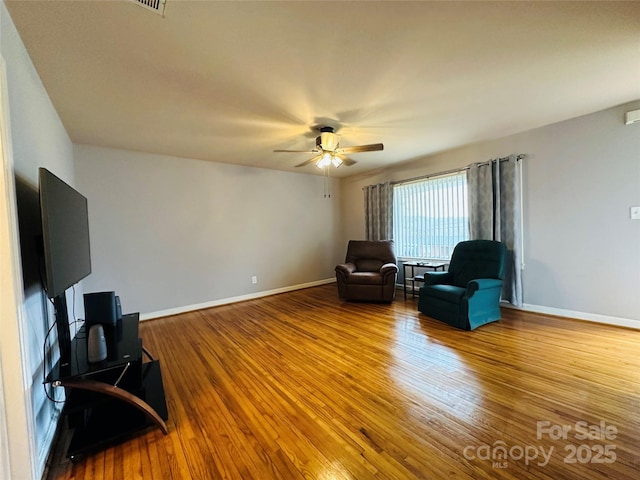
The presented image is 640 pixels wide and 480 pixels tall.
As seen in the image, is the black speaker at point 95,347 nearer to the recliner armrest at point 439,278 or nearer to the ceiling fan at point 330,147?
the ceiling fan at point 330,147

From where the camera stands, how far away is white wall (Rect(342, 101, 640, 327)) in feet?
9.32

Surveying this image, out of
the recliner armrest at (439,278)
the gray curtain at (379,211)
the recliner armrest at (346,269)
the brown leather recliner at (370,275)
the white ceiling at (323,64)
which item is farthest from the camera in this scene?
the gray curtain at (379,211)

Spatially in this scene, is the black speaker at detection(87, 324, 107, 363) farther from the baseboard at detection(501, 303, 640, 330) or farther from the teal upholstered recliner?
the baseboard at detection(501, 303, 640, 330)

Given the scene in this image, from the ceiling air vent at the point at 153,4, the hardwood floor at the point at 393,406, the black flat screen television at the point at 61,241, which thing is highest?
the ceiling air vent at the point at 153,4

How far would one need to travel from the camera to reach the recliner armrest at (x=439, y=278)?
369 centimetres

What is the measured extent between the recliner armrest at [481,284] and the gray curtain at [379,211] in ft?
7.03

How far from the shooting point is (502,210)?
12.0ft

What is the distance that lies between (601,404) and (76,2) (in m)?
3.93

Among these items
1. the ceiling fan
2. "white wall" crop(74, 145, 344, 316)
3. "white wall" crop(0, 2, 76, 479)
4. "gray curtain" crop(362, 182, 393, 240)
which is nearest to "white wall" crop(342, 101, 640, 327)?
"gray curtain" crop(362, 182, 393, 240)

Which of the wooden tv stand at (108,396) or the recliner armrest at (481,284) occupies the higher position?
the recliner armrest at (481,284)

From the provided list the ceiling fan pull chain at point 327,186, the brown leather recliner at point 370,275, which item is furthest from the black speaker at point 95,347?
the ceiling fan pull chain at point 327,186

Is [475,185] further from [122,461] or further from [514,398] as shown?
[122,461]

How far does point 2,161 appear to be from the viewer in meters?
1.20

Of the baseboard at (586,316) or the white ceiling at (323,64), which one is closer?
the white ceiling at (323,64)
